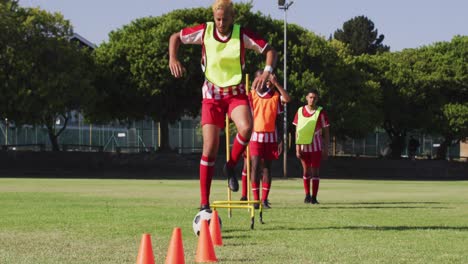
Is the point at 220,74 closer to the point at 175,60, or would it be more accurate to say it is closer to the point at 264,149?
the point at 175,60

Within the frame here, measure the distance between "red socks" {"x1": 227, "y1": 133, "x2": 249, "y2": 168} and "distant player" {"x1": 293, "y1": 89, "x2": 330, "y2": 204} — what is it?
18.9ft

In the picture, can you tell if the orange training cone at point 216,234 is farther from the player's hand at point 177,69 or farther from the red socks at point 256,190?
the red socks at point 256,190

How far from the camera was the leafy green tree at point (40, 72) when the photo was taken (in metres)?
49.2

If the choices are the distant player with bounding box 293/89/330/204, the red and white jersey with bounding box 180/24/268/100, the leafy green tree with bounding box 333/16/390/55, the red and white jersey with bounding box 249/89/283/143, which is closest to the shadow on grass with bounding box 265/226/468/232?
the red and white jersey with bounding box 180/24/268/100

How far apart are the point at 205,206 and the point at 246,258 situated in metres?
2.44

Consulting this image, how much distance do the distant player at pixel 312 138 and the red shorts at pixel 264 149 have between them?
5.76 ft

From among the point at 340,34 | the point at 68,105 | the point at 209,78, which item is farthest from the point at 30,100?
the point at 340,34

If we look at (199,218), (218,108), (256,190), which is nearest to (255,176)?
(256,190)

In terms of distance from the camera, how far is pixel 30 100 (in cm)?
4884

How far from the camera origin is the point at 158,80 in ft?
177

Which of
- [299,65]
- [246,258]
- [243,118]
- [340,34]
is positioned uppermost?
[340,34]

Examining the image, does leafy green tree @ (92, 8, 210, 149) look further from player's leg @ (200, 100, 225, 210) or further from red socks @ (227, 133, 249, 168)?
player's leg @ (200, 100, 225, 210)

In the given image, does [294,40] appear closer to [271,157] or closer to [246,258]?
[271,157]

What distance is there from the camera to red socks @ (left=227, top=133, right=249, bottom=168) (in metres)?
10.4
